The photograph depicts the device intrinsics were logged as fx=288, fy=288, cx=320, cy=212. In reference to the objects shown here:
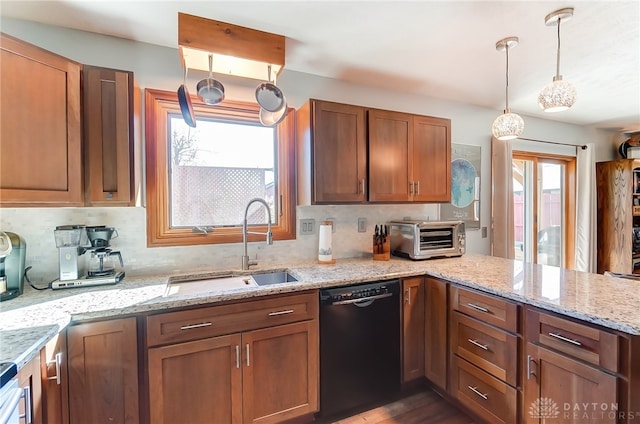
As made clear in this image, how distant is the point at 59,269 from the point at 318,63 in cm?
216

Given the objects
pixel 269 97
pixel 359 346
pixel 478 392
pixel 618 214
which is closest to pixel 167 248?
pixel 269 97

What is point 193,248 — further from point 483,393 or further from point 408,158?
point 483,393

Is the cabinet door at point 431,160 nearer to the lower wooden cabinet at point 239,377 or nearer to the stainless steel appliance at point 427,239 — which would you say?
the stainless steel appliance at point 427,239

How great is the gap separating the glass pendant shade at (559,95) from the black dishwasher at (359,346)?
138 centimetres

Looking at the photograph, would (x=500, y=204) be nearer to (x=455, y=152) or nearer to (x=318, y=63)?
(x=455, y=152)

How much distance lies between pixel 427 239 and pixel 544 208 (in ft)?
8.37

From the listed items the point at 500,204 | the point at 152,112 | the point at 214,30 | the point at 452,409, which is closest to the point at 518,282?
the point at 452,409

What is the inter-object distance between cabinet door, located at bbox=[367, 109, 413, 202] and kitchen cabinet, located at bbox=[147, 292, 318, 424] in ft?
3.42

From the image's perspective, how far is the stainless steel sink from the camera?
2082 mm

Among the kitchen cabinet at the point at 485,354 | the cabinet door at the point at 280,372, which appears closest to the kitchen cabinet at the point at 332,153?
the cabinet door at the point at 280,372

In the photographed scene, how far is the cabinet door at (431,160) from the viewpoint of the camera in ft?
7.87

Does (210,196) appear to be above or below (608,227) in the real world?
above

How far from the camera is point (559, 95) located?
160 cm

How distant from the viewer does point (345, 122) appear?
7.03ft
